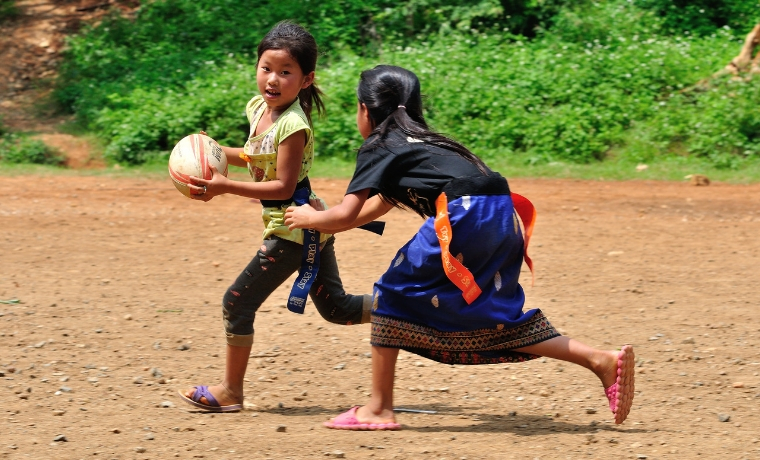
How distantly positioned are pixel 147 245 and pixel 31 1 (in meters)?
9.92

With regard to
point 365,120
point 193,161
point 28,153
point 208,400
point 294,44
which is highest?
point 294,44

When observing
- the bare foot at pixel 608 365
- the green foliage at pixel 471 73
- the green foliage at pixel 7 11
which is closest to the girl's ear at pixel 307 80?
the bare foot at pixel 608 365

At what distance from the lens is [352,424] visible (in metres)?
3.62

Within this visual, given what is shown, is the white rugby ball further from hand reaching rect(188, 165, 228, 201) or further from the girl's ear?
the girl's ear

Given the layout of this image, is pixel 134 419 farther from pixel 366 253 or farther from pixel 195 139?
pixel 366 253

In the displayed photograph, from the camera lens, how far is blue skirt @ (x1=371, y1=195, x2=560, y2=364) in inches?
136

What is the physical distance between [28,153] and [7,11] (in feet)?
16.5

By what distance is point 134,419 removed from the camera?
373cm

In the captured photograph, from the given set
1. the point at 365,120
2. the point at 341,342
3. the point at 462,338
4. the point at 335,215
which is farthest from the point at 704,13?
the point at 335,215

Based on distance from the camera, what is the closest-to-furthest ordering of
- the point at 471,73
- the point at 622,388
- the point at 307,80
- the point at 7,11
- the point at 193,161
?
the point at 622,388, the point at 193,161, the point at 307,80, the point at 471,73, the point at 7,11

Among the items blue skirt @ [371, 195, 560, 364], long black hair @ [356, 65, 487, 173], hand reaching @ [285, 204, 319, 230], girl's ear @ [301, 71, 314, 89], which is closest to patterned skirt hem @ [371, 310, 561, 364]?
blue skirt @ [371, 195, 560, 364]

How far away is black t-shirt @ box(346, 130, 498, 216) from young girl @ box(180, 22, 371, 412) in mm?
309

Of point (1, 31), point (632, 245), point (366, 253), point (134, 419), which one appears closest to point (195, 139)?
point (134, 419)

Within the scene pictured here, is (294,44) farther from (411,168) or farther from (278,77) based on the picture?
(411,168)
